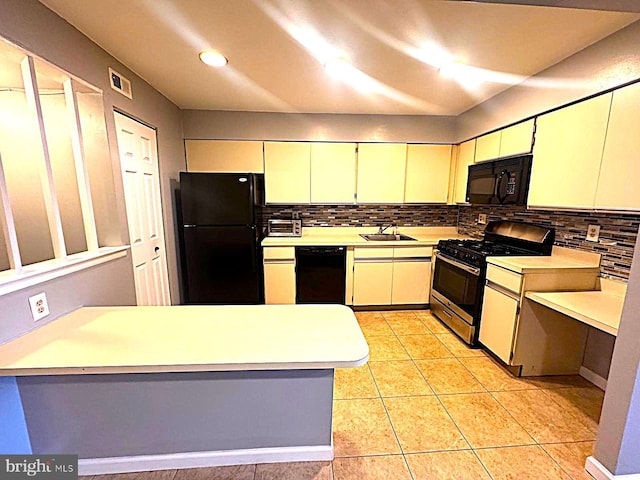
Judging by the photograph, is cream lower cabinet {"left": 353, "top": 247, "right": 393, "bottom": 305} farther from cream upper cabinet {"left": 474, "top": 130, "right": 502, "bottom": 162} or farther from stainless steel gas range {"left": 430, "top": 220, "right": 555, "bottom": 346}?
cream upper cabinet {"left": 474, "top": 130, "right": 502, "bottom": 162}

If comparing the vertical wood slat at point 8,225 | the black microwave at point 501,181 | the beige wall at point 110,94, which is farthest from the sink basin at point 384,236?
the vertical wood slat at point 8,225

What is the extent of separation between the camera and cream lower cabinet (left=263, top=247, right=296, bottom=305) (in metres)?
3.14

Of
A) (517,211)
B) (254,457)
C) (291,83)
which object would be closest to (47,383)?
(254,457)

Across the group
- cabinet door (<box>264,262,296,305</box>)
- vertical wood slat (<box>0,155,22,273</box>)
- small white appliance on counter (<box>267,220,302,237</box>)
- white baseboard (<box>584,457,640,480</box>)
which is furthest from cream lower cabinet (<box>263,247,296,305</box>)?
white baseboard (<box>584,457,640,480</box>)

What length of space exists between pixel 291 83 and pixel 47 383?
245cm

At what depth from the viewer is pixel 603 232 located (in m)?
1.98

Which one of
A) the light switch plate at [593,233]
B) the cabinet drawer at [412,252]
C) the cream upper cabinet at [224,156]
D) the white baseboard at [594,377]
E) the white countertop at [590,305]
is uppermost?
the cream upper cabinet at [224,156]

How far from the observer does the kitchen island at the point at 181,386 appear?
45.3 inches

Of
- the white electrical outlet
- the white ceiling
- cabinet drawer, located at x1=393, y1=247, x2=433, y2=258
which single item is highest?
the white ceiling

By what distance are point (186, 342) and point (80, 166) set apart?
1306 millimetres

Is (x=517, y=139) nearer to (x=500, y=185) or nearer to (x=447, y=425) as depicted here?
(x=500, y=185)

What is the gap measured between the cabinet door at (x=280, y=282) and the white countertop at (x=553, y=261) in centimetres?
194

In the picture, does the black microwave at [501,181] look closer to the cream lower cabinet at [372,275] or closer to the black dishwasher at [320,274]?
the cream lower cabinet at [372,275]

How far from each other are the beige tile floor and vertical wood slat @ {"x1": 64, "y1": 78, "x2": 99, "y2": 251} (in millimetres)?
1325
